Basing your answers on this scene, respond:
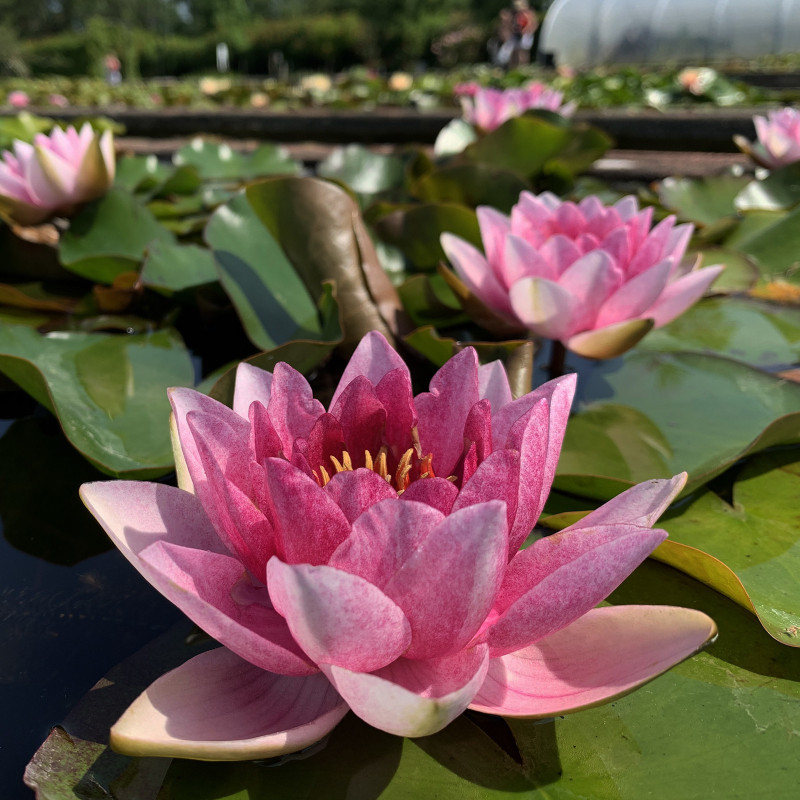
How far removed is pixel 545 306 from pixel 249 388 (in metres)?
0.42

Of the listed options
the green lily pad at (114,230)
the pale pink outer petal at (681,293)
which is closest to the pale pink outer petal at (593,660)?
the pale pink outer petal at (681,293)

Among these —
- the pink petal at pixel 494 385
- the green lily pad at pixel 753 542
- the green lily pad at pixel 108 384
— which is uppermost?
the pink petal at pixel 494 385

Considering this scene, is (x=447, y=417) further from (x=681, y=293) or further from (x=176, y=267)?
(x=176, y=267)

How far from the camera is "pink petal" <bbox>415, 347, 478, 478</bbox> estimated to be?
0.52 meters

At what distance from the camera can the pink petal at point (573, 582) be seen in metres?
0.41

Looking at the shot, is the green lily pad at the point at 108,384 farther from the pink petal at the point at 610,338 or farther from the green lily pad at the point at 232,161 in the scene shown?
the green lily pad at the point at 232,161

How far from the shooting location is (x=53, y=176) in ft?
4.07

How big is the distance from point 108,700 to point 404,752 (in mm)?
214

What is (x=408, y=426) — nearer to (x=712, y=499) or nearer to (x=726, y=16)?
(x=712, y=499)

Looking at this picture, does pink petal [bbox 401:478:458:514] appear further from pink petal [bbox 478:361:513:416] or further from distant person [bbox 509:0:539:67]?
distant person [bbox 509:0:539:67]

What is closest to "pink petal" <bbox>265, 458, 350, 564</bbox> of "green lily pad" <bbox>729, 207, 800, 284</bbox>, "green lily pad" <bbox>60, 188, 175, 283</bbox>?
"green lily pad" <bbox>60, 188, 175, 283</bbox>

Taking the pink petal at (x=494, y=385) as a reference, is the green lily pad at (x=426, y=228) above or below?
below

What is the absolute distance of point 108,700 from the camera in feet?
1.58

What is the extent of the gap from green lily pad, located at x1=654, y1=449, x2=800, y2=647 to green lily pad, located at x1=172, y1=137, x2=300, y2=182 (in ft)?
5.67
